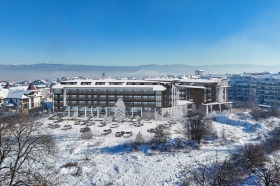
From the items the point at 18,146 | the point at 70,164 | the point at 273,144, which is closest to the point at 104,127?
the point at 70,164

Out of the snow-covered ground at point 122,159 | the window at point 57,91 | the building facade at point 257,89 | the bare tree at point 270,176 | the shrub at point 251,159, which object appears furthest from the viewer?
the building facade at point 257,89

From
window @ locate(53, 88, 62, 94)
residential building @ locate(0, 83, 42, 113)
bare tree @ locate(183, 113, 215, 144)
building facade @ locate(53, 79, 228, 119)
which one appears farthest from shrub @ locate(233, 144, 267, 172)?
residential building @ locate(0, 83, 42, 113)

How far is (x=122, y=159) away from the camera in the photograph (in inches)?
1051

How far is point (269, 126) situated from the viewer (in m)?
43.0

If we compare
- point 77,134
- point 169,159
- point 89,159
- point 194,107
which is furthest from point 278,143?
point 194,107

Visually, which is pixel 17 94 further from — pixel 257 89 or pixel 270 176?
pixel 257 89

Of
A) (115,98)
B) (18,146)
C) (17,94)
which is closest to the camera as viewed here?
(18,146)

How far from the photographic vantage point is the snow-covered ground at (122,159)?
22.2 meters

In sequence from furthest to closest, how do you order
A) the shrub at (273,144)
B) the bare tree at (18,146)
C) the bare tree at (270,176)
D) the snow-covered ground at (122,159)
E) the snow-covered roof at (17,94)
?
the snow-covered roof at (17,94) < the shrub at (273,144) < the snow-covered ground at (122,159) < the bare tree at (270,176) < the bare tree at (18,146)

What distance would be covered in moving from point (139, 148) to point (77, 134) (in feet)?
38.3

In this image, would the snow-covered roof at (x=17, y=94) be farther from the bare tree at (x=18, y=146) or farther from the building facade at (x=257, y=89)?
the building facade at (x=257, y=89)

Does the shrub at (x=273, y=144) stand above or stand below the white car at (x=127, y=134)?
above

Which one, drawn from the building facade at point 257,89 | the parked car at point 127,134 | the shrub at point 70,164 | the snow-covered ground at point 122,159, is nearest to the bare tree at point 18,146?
the snow-covered ground at point 122,159

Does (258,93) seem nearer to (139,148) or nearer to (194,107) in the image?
(194,107)
